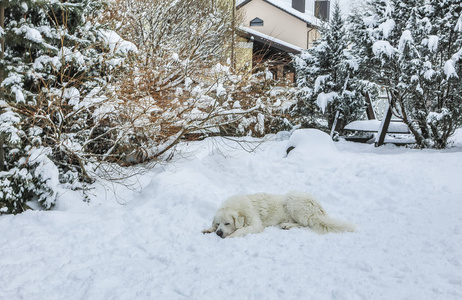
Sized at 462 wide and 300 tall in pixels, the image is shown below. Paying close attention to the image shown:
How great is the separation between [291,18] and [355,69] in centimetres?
1760

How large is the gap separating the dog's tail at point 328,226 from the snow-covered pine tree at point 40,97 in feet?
11.8

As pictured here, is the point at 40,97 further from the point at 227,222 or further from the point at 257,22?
the point at 257,22

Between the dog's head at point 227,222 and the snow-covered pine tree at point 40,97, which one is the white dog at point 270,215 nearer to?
the dog's head at point 227,222

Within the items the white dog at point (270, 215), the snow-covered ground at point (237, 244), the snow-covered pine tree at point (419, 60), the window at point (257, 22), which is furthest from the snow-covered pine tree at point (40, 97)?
the window at point (257, 22)

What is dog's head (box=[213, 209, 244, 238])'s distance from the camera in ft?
13.0

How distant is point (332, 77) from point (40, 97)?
9968 mm

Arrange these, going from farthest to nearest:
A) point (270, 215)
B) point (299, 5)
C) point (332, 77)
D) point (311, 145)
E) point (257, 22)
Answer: point (299, 5) < point (257, 22) < point (332, 77) < point (311, 145) < point (270, 215)

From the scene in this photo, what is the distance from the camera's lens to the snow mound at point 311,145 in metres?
7.80

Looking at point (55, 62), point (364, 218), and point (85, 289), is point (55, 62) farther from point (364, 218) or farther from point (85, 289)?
point (364, 218)

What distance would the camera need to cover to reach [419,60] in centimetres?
891

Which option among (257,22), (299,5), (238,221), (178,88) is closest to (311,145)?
(178,88)

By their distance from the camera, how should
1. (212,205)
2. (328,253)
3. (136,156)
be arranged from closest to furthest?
1. (328,253)
2. (212,205)
3. (136,156)

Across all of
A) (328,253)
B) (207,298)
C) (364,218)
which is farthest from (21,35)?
(364,218)

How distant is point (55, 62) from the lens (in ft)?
16.4
